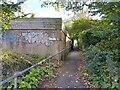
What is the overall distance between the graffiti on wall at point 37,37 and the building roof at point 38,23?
0.40 m

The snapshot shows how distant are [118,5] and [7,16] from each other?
363 centimetres

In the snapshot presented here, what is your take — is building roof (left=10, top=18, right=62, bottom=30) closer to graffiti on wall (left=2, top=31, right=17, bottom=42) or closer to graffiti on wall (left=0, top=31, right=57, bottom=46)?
graffiti on wall (left=0, top=31, right=57, bottom=46)

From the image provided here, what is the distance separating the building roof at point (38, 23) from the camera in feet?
40.1

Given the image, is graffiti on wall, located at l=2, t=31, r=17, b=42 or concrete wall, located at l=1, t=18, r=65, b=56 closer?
concrete wall, located at l=1, t=18, r=65, b=56

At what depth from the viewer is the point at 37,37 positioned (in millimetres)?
12688

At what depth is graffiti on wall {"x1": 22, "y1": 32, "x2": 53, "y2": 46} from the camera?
12516 mm

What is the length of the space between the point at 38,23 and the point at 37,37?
0.91m

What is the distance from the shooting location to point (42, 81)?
6629 millimetres

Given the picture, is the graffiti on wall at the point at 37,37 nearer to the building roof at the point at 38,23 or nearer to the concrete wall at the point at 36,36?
the concrete wall at the point at 36,36

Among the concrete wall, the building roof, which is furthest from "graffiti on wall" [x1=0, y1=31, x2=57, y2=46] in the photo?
the building roof

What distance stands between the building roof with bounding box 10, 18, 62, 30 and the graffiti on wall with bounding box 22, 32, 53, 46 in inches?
15.9

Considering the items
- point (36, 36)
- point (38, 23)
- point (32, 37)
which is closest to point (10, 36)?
point (32, 37)

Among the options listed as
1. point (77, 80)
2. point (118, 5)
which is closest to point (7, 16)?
point (77, 80)

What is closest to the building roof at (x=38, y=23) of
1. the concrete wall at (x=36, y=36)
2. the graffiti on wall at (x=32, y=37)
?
the concrete wall at (x=36, y=36)
